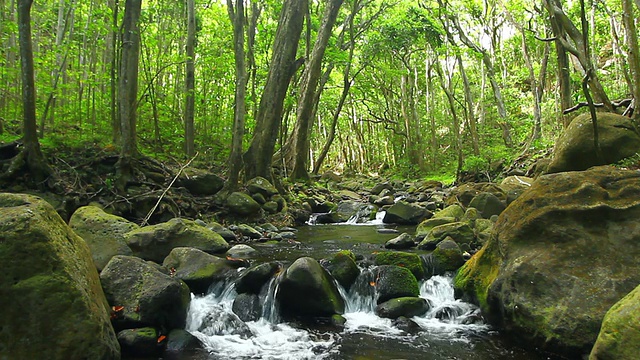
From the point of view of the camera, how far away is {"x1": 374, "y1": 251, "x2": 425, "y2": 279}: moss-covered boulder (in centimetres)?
671

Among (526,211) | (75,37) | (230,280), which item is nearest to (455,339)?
(526,211)

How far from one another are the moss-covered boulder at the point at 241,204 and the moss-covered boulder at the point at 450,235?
16.2ft

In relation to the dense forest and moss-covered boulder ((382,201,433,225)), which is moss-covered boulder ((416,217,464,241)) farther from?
the dense forest

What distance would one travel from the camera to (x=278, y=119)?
14219 mm

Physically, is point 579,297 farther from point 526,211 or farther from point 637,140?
point 637,140

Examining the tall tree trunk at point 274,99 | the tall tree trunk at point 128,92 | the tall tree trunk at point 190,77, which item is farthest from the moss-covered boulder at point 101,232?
the tall tree trunk at point 190,77

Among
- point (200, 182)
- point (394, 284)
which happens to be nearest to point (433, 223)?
point (394, 284)

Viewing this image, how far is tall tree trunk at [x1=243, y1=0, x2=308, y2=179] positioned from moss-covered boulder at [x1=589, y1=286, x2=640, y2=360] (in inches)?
438

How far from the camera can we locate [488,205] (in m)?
10.6

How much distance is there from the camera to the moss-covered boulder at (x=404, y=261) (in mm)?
6710

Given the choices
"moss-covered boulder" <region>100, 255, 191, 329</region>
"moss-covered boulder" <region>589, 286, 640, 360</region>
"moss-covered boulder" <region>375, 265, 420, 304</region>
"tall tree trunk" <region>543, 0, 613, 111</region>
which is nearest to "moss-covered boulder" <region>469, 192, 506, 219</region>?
"tall tree trunk" <region>543, 0, 613, 111</region>

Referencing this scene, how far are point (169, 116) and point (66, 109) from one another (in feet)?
11.5

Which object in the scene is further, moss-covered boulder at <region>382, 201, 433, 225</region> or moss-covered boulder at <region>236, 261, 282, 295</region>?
moss-covered boulder at <region>382, 201, 433, 225</region>

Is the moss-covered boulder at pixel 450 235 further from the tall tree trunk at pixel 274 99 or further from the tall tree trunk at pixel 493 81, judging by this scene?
the tall tree trunk at pixel 493 81
